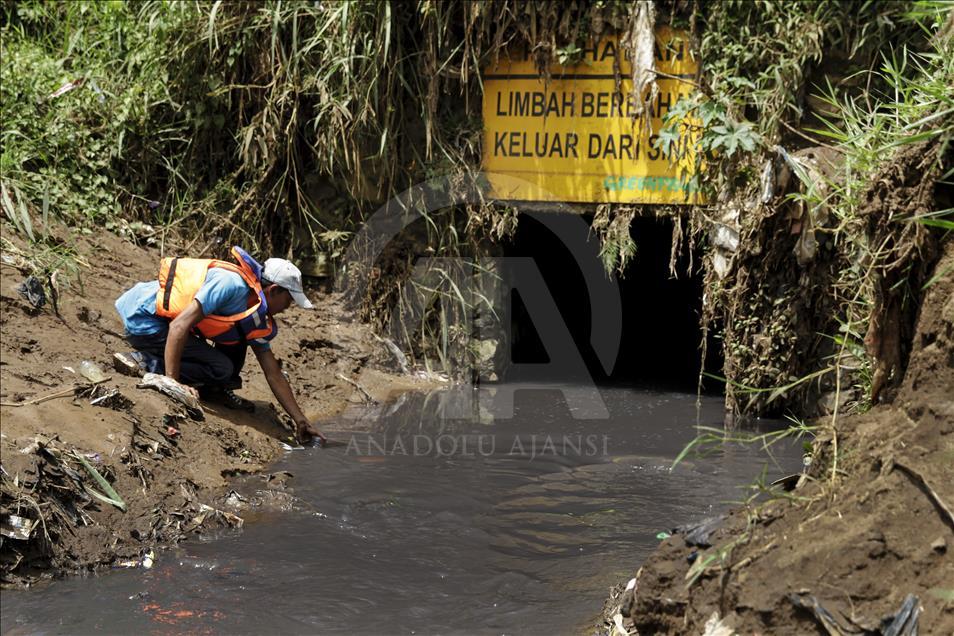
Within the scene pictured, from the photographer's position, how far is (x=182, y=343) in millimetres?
5906

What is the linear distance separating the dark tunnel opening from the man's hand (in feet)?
9.21

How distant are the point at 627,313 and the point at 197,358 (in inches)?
231

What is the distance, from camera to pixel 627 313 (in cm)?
1119

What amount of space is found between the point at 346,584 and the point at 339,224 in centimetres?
476

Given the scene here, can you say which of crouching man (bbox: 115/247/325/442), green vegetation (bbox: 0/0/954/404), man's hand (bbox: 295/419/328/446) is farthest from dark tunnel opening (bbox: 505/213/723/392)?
Result: crouching man (bbox: 115/247/325/442)

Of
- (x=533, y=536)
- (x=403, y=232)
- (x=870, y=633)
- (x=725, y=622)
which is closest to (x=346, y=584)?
(x=533, y=536)

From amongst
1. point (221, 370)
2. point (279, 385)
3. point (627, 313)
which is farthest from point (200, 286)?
point (627, 313)

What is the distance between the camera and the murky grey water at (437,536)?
156 inches

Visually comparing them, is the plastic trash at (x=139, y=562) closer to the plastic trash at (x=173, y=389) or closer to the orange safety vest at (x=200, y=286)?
the plastic trash at (x=173, y=389)

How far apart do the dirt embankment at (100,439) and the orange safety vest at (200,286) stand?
0.49 m

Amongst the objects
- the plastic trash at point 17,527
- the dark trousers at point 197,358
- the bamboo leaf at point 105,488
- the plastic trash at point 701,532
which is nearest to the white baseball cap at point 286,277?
the dark trousers at point 197,358

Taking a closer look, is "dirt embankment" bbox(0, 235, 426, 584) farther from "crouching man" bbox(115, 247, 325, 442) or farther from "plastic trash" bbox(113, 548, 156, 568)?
"crouching man" bbox(115, 247, 325, 442)

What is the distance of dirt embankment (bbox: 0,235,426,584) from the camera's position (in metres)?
4.32

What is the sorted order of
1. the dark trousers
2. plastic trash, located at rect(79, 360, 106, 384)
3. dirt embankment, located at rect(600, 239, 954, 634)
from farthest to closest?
the dark trousers → plastic trash, located at rect(79, 360, 106, 384) → dirt embankment, located at rect(600, 239, 954, 634)
